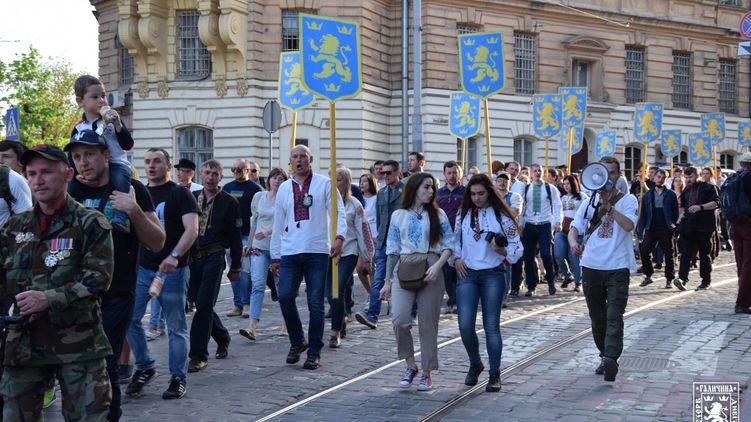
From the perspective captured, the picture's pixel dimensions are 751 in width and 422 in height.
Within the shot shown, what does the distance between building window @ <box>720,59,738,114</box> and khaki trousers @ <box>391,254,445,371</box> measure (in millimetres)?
39891

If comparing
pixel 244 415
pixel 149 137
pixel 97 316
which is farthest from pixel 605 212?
pixel 149 137

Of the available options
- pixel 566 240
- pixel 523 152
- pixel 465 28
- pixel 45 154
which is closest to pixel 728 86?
pixel 523 152

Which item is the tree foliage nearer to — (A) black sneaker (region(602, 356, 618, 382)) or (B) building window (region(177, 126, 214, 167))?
(B) building window (region(177, 126, 214, 167))

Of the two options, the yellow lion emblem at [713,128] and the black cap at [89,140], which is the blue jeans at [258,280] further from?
the yellow lion emblem at [713,128]

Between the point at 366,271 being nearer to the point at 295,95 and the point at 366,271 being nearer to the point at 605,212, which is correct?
the point at 605,212

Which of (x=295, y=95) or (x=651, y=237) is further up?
(x=295, y=95)

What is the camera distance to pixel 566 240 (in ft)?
52.7

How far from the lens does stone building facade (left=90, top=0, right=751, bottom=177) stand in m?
33.0

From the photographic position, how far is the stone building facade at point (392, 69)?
3303 centimetres

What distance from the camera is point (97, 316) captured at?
16.1 feet

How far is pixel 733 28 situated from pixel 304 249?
40.2 metres

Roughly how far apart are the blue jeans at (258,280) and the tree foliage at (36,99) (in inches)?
1660

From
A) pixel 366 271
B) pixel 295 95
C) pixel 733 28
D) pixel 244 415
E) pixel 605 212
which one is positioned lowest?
pixel 244 415

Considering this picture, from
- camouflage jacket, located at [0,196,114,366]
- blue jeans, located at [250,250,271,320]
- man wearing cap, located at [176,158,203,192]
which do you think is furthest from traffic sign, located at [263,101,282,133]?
camouflage jacket, located at [0,196,114,366]
